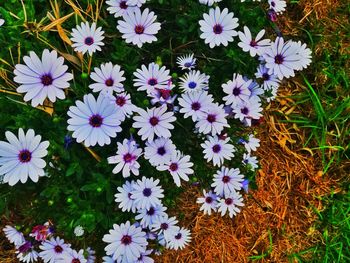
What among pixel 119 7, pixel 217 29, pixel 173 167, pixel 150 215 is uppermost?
pixel 119 7

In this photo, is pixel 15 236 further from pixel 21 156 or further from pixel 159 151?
pixel 159 151

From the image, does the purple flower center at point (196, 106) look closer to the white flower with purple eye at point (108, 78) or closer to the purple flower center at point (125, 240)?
the white flower with purple eye at point (108, 78)

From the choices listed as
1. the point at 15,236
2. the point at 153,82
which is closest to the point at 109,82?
the point at 153,82

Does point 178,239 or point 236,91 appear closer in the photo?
point 236,91

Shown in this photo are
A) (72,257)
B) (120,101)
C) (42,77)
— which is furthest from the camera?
(72,257)

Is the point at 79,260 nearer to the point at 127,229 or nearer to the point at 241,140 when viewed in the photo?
the point at 127,229

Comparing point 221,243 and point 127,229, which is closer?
point 127,229

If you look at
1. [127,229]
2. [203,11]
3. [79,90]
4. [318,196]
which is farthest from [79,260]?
[318,196]
